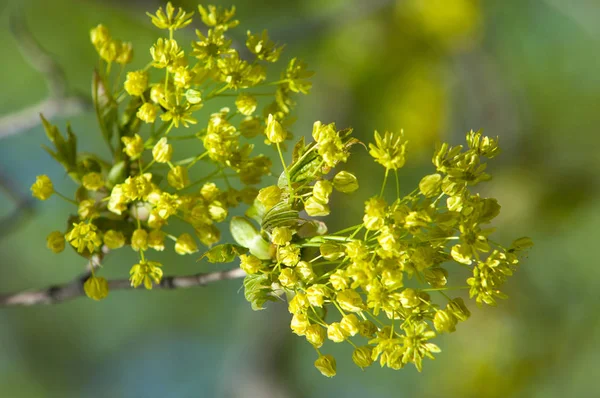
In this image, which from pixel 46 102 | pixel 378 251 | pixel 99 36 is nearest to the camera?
pixel 378 251

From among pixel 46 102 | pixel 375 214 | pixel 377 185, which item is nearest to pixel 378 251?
pixel 375 214

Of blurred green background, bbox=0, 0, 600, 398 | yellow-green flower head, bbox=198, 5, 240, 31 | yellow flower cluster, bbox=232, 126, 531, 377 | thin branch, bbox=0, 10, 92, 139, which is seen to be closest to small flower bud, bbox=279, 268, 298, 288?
yellow flower cluster, bbox=232, 126, 531, 377

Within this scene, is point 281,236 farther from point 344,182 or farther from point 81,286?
point 81,286

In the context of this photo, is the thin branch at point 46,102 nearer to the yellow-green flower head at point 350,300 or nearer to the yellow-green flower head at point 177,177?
the yellow-green flower head at point 177,177

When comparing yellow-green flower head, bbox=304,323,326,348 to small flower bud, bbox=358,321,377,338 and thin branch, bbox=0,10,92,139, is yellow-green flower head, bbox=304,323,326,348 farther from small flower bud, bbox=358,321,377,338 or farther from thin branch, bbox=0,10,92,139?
thin branch, bbox=0,10,92,139

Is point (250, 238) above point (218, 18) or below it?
below

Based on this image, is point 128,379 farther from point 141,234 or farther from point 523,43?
point 141,234

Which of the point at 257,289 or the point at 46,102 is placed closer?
the point at 257,289
